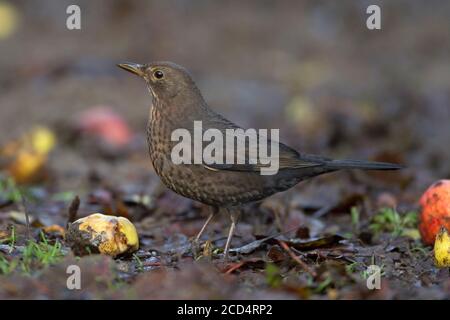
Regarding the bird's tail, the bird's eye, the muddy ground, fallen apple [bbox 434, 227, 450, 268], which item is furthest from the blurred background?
fallen apple [bbox 434, 227, 450, 268]

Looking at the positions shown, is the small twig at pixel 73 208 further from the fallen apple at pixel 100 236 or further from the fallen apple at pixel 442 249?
the fallen apple at pixel 442 249

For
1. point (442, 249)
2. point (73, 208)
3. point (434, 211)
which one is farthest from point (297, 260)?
point (73, 208)

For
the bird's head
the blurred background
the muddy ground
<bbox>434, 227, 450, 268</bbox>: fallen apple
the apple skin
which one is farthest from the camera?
the blurred background

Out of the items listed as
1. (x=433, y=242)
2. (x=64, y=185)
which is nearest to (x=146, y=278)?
(x=433, y=242)

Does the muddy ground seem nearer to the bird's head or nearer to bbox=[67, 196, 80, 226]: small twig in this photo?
bbox=[67, 196, 80, 226]: small twig

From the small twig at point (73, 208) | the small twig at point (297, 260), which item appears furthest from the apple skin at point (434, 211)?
the small twig at point (73, 208)
